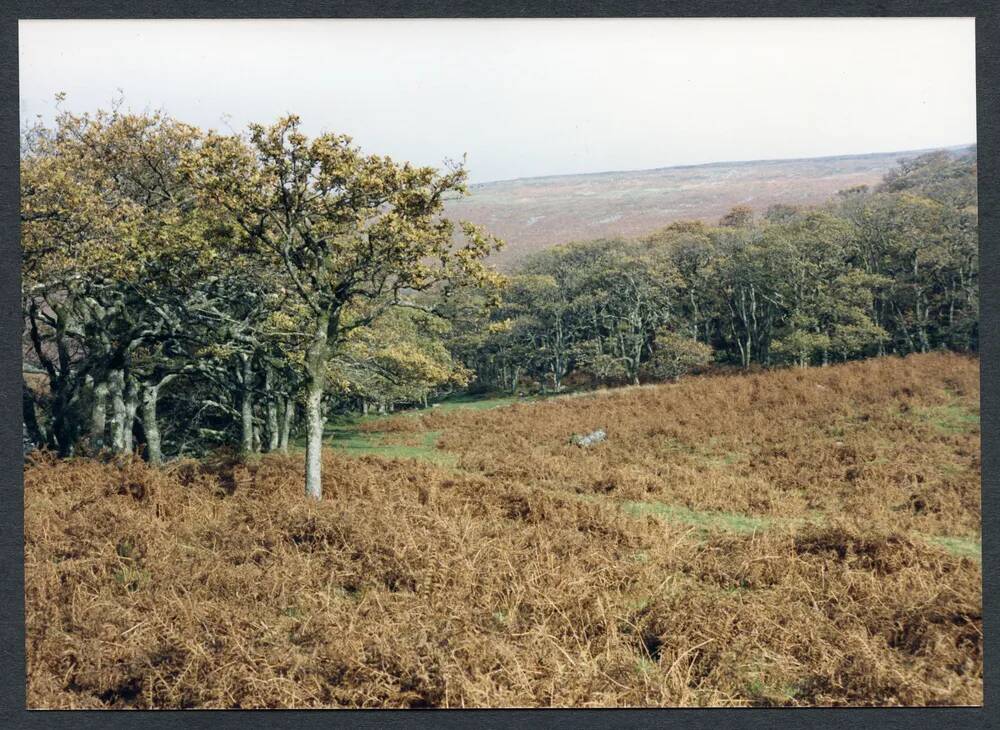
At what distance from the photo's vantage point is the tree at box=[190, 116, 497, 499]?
272 inches

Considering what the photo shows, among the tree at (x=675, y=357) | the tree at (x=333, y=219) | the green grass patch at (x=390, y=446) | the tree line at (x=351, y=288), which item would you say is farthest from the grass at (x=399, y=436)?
the tree at (x=333, y=219)

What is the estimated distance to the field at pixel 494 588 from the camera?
4391 mm

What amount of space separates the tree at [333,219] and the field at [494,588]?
5.98 feet

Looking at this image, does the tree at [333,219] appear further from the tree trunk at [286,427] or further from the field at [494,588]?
the tree trunk at [286,427]

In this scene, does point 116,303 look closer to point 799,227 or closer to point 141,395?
point 141,395

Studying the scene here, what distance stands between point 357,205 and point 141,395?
844cm

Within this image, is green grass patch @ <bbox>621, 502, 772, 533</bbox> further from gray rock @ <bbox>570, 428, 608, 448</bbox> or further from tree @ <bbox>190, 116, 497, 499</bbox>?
gray rock @ <bbox>570, 428, 608, 448</bbox>

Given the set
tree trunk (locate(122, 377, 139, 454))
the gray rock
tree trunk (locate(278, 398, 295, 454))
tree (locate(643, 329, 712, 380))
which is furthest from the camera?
tree (locate(643, 329, 712, 380))

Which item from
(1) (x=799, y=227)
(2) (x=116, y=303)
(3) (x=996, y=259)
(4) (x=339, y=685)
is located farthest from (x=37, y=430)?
(1) (x=799, y=227)

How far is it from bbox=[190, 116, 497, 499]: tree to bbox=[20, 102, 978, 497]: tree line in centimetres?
3

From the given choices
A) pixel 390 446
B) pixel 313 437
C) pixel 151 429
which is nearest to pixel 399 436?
pixel 390 446

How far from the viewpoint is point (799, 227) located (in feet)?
52.0

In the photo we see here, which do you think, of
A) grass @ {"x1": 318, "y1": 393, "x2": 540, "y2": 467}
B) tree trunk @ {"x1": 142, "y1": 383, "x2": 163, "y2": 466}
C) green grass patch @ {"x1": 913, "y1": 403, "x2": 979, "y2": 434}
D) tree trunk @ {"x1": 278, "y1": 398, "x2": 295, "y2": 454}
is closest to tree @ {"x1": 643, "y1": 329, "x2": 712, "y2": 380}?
grass @ {"x1": 318, "y1": 393, "x2": 540, "y2": 467}

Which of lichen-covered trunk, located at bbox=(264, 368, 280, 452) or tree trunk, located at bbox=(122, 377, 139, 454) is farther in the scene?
lichen-covered trunk, located at bbox=(264, 368, 280, 452)
